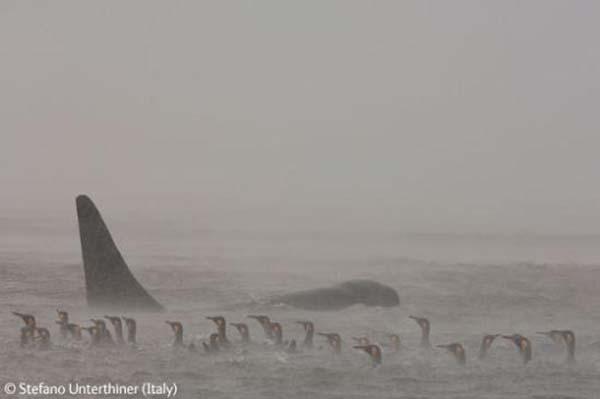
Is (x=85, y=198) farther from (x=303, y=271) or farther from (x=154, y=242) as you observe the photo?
(x=303, y=271)

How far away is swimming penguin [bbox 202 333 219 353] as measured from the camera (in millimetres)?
5137

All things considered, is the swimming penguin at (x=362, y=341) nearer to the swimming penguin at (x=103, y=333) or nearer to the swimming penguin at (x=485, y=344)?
the swimming penguin at (x=485, y=344)

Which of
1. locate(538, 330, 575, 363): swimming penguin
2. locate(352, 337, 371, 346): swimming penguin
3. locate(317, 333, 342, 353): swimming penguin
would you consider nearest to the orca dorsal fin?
locate(317, 333, 342, 353): swimming penguin

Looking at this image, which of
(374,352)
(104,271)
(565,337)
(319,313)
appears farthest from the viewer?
(104,271)

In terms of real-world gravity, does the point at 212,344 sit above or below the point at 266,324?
below

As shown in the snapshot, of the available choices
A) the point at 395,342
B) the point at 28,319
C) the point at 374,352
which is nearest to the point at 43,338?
the point at 28,319

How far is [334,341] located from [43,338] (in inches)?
83.5

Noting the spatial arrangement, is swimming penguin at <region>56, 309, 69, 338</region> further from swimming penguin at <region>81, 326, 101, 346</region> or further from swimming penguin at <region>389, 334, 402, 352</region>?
swimming penguin at <region>389, 334, 402, 352</region>

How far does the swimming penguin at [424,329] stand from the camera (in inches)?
208

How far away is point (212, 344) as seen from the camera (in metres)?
5.17

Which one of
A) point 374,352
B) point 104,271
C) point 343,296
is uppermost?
point 104,271

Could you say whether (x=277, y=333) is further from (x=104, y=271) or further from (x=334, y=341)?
(x=104, y=271)

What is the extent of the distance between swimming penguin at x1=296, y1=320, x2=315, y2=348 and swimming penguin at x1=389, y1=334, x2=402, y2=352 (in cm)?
59

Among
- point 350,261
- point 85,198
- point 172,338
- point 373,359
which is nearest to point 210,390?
point 172,338
